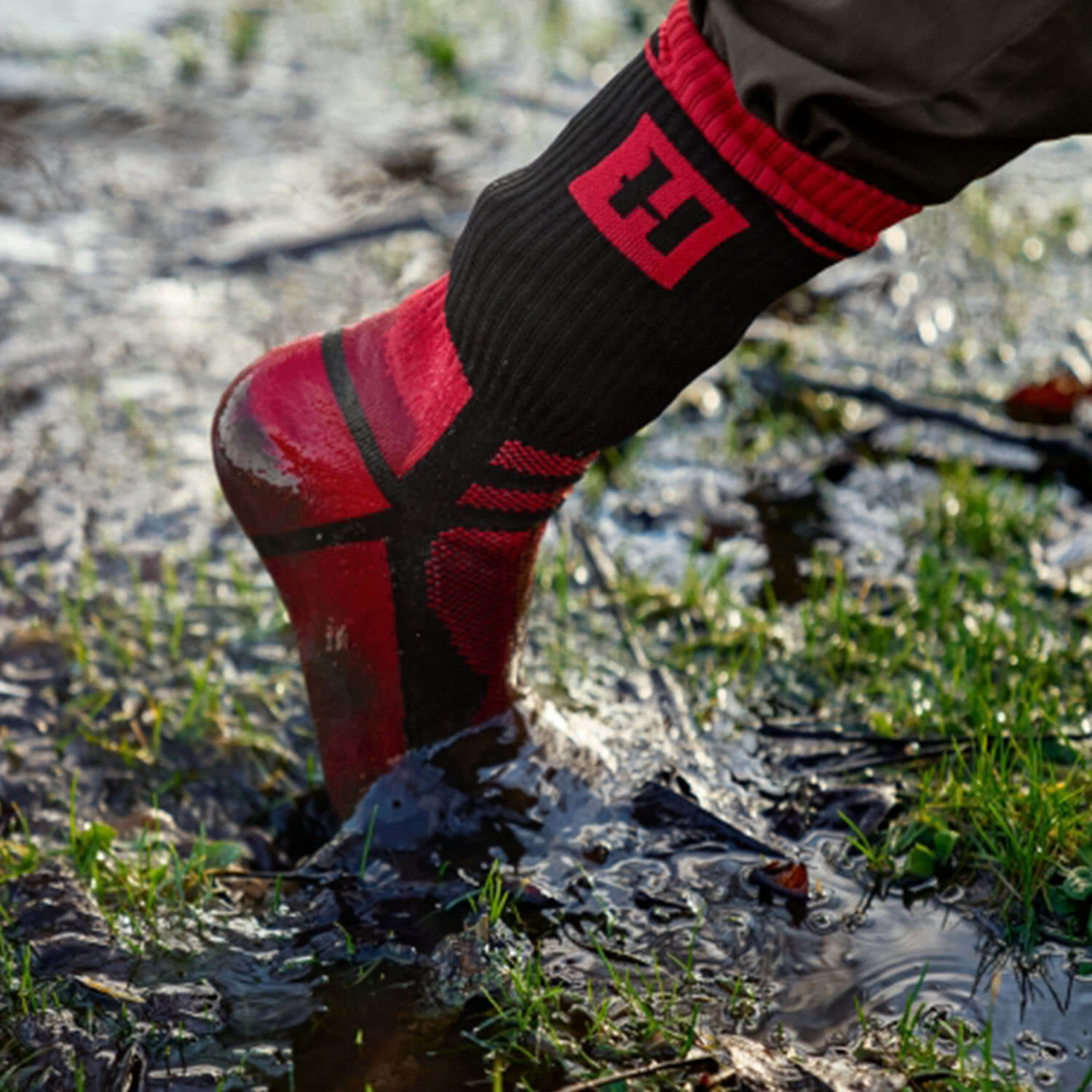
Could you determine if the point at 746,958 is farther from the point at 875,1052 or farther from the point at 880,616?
the point at 880,616

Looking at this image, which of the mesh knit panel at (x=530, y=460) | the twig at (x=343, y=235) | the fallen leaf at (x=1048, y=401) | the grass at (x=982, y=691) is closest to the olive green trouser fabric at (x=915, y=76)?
the mesh knit panel at (x=530, y=460)

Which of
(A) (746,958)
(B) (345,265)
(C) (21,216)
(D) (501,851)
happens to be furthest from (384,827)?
(C) (21,216)

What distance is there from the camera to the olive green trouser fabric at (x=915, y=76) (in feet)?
4.35

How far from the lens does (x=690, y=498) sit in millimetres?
3090

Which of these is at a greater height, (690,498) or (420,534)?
(420,534)

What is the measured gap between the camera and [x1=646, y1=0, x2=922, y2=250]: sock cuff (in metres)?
1.48

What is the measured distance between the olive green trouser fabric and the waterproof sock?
71 millimetres

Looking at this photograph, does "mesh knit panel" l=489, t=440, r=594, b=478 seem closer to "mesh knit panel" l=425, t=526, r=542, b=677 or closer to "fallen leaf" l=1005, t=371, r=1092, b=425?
"mesh knit panel" l=425, t=526, r=542, b=677

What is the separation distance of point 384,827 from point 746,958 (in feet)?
1.97

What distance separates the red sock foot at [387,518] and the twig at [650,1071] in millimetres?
691

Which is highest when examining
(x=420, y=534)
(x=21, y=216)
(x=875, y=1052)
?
(x=21, y=216)

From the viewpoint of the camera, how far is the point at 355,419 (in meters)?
1.91

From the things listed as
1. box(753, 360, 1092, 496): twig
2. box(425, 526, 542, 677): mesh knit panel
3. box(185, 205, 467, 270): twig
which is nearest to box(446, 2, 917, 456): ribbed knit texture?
box(425, 526, 542, 677): mesh knit panel

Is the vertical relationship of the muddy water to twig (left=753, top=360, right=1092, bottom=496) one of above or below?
below
